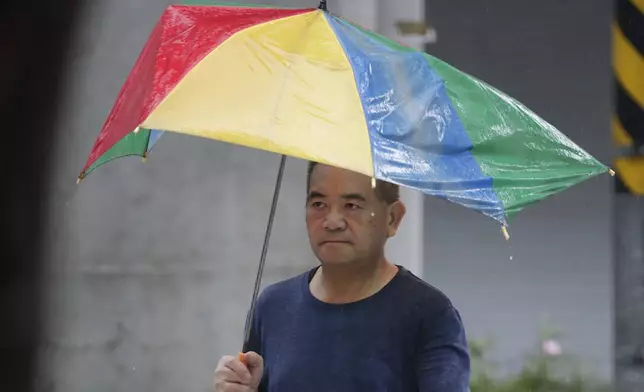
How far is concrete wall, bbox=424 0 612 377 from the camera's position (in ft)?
17.4

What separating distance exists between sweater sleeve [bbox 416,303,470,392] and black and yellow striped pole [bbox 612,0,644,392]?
2791 millimetres

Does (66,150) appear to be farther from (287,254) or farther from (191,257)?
(287,254)

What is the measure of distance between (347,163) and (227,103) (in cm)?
33

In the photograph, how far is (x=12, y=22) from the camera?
4.78 m

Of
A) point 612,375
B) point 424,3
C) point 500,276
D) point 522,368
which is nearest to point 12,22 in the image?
point 424,3

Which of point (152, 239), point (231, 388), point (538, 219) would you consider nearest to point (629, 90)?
point (538, 219)

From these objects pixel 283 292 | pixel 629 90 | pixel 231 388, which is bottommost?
pixel 231 388

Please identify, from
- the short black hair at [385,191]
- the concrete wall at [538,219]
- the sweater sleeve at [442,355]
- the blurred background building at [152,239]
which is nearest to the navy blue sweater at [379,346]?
the sweater sleeve at [442,355]

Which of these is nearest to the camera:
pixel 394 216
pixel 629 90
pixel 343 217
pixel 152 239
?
pixel 343 217

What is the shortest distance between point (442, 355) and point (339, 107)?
76cm

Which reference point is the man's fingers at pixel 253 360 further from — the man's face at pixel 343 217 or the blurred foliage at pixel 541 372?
the blurred foliage at pixel 541 372

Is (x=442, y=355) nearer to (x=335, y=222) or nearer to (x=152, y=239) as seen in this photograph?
(x=335, y=222)

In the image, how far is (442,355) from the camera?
2.48 metres

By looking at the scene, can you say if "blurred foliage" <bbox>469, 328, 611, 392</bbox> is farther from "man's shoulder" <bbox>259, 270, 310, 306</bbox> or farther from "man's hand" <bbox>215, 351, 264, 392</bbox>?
"man's hand" <bbox>215, 351, 264, 392</bbox>
